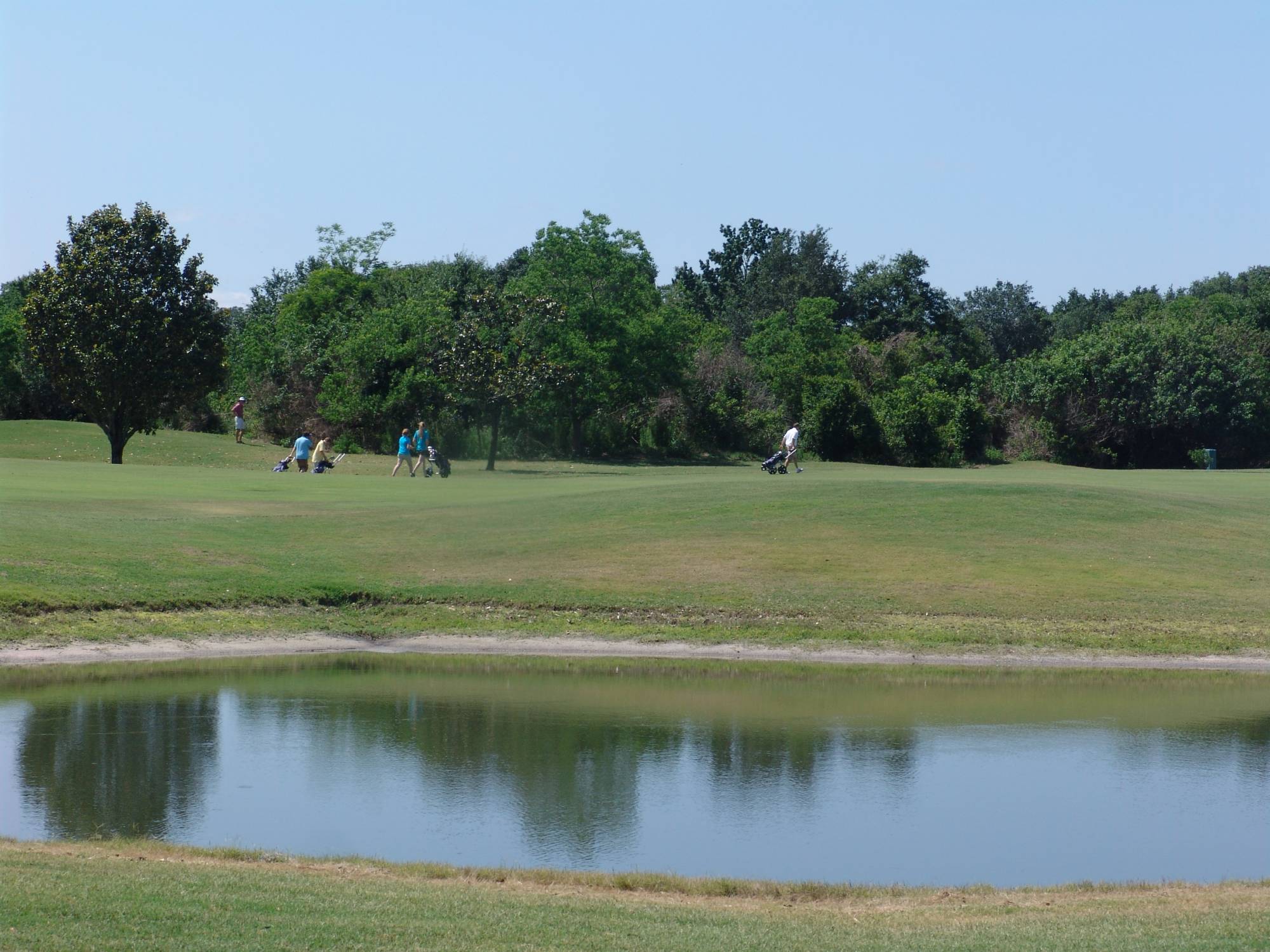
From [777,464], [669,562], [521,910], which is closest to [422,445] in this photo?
[777,464]

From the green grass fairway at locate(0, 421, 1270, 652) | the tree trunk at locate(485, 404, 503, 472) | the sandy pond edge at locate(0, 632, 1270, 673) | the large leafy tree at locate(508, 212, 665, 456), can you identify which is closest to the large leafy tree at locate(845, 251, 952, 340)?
the large leafy tree at locate(508, 212, 665, 456)

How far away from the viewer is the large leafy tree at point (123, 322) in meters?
62.3

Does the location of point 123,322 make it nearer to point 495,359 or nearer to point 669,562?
point 495,359

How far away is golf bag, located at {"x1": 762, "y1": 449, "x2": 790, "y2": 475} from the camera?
185 feet

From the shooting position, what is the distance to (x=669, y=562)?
1243 inches

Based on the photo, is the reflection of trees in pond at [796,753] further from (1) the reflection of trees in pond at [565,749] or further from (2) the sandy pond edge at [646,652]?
(2) the sandy pond edge at [646,652]

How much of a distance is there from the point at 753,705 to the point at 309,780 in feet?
26.8

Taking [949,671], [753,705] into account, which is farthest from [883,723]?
[949,671]

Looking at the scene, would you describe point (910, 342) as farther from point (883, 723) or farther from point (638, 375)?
point (883, 723)

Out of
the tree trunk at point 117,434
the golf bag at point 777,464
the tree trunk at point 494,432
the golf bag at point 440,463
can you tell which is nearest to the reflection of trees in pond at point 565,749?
the golf bag at point 440,463

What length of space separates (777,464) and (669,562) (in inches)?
1029

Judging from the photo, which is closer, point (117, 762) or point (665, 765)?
point (117, 762)

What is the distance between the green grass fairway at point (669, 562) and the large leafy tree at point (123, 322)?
21.3m

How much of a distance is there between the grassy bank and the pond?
132cm
